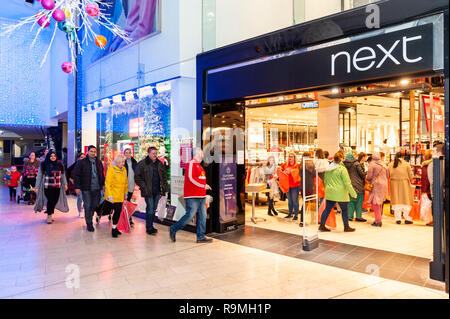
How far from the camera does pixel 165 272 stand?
419 cm

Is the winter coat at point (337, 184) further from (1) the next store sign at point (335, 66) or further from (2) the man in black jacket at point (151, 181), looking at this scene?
(2) the man in black jacket at point (151, 181)

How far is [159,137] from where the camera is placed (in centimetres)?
772

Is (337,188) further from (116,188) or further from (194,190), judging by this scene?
(116,188)

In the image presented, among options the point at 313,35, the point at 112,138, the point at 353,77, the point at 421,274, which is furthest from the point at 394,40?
the point at 112,138

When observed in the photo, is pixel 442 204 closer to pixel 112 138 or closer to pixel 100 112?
pixel 112 138

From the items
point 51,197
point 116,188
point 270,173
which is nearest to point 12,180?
point 51,197

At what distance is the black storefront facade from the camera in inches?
147

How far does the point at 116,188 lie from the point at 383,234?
4.73m

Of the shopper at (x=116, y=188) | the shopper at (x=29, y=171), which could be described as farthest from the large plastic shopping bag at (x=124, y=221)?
the shopper at (x=29, y=171)

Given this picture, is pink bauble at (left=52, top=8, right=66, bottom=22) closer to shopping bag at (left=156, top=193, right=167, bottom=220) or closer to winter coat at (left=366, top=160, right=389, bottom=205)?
shopping bag at (left=156, top=193, right=167, bottom=220)

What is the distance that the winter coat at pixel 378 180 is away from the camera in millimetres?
6984

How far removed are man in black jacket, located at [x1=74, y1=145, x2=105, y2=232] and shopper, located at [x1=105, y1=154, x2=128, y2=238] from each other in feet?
2.10

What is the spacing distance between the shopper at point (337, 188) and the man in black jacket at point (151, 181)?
9.56 ft

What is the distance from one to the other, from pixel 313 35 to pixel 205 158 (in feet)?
8.93
